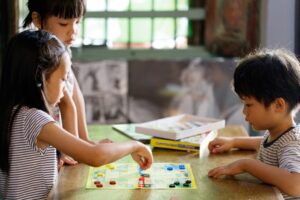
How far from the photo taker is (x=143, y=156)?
1.67 metres

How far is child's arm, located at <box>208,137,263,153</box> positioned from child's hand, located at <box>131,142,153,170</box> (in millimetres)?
371

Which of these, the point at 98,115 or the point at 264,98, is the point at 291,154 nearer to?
the point at 264,98

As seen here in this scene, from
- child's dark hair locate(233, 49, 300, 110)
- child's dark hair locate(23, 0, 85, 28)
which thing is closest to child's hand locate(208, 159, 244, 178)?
child's dark hair locate(233, 49, 300, 110)

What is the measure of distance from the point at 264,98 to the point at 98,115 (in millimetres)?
1997

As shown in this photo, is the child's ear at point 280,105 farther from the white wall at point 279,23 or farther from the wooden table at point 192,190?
the white wall at point 279,23

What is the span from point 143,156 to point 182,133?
0.36 m

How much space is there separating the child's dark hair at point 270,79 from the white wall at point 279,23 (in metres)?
1.93

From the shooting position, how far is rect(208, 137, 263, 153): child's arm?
1980 millimetres

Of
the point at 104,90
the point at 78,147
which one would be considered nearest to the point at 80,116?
the point at 78,147

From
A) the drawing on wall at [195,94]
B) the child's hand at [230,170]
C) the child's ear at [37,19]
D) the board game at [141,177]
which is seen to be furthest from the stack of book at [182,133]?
the drawing on wall at [195,94]

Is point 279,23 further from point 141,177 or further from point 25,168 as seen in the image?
point 25,168

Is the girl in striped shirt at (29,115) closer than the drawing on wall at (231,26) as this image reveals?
Yes

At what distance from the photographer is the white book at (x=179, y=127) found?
2.00 m

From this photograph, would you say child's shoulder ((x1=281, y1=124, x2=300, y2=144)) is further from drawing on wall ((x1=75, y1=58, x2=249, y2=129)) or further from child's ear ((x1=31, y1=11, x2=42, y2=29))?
drawing on wall ((x1=75, y1=58, x2=249, y2=129))
